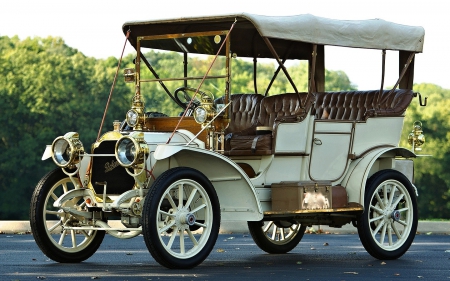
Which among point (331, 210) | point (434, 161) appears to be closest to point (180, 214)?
point (331, 210)

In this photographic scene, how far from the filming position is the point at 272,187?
32.0ft

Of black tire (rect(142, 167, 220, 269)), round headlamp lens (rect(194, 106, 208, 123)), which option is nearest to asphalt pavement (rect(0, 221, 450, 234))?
round headlamp lens (rect(194, 106, 208, 123))

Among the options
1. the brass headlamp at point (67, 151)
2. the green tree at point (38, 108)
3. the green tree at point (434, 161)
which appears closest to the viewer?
the brass headlamp at point (67, 151)

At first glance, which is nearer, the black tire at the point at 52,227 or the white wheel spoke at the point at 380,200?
the black tire at the point at 52,227

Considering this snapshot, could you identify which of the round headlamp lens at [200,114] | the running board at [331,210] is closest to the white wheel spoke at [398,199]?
the running board at [331,210]

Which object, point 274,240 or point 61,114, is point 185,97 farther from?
point 61,114

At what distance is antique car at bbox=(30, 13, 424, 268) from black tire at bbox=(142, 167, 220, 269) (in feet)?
0.04

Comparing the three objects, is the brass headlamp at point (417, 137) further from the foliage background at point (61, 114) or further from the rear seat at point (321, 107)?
the foliage background at point (61, 114)

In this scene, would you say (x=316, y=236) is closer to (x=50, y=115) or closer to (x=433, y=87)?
(x=50, y=115)

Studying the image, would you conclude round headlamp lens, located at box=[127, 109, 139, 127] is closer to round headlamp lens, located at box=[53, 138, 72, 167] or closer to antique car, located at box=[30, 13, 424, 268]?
antique car, located at box=[30, 13, 424, 268]

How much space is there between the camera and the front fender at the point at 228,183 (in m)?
9.18

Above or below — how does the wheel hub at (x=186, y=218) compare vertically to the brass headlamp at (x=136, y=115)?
below

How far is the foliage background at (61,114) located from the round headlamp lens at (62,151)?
→ 4279 cm

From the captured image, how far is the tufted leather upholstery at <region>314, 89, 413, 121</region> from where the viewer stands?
1098 centimetres
